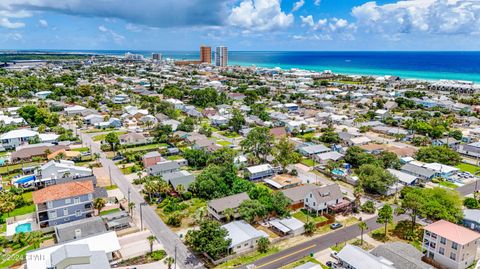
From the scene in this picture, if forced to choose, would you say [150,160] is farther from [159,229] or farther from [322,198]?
[322,198]

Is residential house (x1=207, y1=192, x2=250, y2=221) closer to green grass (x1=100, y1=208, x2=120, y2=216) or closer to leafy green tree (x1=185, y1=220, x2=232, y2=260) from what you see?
leafy green tree (x1=185, y1=220, x2=232, y2=260)

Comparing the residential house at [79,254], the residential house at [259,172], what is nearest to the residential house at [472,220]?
the residential house at [259,172]

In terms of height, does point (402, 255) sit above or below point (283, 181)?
above

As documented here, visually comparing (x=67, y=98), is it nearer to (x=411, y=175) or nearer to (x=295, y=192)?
(x=295, y=192)

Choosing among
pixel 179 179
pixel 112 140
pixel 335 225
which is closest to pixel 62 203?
pixel 179 179

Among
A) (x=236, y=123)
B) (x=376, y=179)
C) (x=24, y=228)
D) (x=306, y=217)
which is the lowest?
(x=306, y=217)

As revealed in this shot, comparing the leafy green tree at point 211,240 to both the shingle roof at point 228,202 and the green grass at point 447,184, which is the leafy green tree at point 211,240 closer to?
the shingle roof at point 228,202

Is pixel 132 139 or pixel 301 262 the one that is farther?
pixel 132 139
